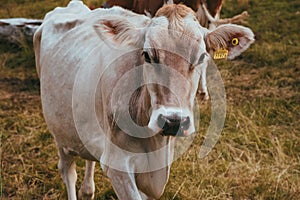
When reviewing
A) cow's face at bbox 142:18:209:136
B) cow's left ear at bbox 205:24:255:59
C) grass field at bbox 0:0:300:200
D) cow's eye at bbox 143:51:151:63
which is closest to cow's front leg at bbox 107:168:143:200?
cow's face at bbox 142:18:209:136

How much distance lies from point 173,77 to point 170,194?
1591mm

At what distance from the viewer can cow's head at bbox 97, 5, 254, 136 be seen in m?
2.61

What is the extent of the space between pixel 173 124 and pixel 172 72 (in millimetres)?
265

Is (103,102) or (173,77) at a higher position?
(173,77)

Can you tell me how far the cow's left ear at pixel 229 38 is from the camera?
2957 mm

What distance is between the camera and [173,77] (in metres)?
2.69

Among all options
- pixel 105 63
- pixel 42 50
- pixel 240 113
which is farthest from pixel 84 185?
pixel 240 113

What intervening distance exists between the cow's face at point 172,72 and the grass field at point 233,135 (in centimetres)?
147

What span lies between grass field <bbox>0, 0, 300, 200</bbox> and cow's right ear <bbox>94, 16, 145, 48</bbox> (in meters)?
1.45

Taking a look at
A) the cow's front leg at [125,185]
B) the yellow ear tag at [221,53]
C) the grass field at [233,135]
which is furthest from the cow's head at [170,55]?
the grass field at [233,135]

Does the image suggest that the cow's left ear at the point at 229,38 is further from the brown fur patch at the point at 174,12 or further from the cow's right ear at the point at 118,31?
the cow's right ear at the point at 118,31

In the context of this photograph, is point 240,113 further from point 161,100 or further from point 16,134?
point 161,100

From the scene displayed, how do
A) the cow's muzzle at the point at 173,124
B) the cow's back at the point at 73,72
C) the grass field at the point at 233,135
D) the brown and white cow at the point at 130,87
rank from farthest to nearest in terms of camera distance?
the grass field at the point at 233,135 → the cow's back at the point at 73,72 → the brown and white cow at the point at 130,87 → the cow's muzzle at the point at 173,124

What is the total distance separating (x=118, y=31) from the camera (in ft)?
9.73
